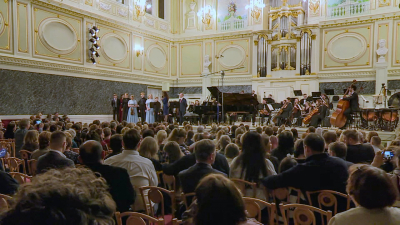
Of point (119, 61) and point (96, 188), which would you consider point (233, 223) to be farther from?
point (119, 61)

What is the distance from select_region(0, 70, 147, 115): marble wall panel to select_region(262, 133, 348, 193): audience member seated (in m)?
10.0

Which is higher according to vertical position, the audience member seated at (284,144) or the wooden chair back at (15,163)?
the audience member seated at (284,144)

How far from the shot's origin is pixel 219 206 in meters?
1.10

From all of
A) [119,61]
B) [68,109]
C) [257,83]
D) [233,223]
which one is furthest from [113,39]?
[233,223]

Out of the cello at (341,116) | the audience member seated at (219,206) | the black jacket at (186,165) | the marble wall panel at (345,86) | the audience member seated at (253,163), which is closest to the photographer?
the audience member seated at (219,206)

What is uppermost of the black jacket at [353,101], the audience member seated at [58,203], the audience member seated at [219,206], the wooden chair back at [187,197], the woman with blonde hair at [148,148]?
the black jacket at [353,101]

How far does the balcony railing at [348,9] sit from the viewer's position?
12.9m

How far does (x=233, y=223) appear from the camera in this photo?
110 cm

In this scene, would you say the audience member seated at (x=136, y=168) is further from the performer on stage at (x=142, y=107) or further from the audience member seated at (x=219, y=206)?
the performer on stage at (x=142, y=107)

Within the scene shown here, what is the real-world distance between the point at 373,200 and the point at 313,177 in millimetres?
1017

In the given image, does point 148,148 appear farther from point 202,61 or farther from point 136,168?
point 202,61

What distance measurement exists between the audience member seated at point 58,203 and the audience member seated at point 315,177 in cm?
187

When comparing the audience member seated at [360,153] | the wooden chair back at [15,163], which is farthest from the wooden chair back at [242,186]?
the wooden chair back at [15,163]

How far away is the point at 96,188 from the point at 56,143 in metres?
2.58
